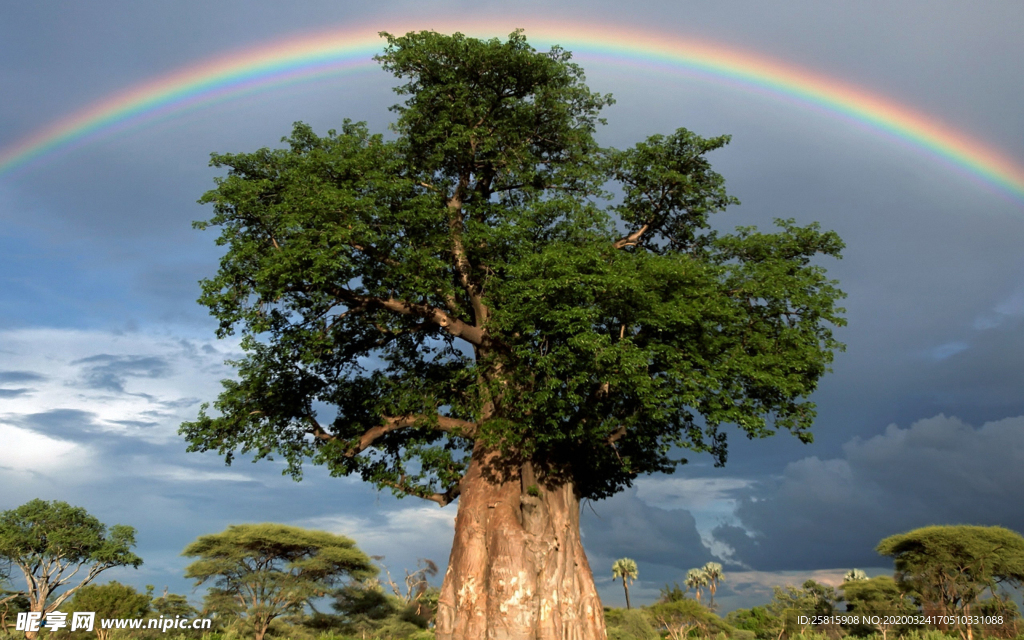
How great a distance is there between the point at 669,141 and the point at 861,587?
3114 cm

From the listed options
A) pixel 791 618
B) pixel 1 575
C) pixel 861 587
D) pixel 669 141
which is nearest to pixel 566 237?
pixel 669 141

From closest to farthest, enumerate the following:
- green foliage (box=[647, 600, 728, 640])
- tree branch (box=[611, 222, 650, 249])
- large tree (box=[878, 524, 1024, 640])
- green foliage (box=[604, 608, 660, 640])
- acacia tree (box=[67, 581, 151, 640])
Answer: tree branch (box=[611, 222, 650, 249]) → acacia tree (box=[67, 581, 151, 640]) → green foliage (box=[604, 608, 660, 640]) → large tree (box=[878, 524, 1024, 640]) → green foliage (box=[647, 600, 728, 640])

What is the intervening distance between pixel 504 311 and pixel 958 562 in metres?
30.4

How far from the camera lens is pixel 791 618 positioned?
3703 centimetres

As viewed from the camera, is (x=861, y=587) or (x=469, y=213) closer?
(x=469, y=213)

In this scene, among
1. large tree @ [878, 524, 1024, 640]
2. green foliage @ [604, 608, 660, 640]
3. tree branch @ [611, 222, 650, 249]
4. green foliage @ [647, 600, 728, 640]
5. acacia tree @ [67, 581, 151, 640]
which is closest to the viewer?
tree branch @ [611, 222, 650, 249]

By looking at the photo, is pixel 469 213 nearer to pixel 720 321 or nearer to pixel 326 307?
pixel 326 307

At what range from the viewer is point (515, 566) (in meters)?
16.2

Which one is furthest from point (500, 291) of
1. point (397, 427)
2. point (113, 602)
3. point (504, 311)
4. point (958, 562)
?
point (958, 562)

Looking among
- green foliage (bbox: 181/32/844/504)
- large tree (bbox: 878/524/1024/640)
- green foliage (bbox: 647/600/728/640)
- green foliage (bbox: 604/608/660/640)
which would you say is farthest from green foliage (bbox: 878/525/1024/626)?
green foliage (bbox: 181/32/844/504)

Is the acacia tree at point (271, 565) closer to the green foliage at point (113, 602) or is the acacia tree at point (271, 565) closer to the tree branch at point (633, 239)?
the green foliage at point (113, 602)

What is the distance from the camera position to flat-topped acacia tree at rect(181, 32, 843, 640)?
14898mm

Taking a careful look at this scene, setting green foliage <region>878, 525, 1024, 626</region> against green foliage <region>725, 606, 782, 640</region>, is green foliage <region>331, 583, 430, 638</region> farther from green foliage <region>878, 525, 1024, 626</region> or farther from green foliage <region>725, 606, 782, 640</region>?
green foliage <region>878, 525, 1024, 626</region>

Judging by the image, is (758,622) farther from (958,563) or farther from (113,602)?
(113,602)
